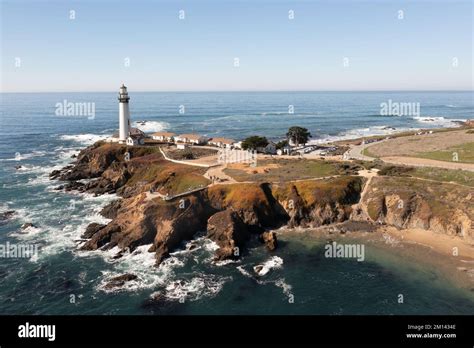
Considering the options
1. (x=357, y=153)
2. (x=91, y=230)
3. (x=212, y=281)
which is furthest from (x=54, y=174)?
(x=357, y=153)

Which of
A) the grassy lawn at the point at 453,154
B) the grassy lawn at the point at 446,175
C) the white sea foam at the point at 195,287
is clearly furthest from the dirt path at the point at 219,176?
the grassy lawn at the point at 453,154

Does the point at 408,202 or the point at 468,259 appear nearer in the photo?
the point at 468,259

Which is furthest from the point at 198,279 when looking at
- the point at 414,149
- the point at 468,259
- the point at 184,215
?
the point at 414,149

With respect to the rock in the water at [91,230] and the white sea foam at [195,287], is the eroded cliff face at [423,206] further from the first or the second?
the rock in the water at [91,230]

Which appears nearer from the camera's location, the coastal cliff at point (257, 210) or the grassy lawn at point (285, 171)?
the coastal cliff at point (257, 210)

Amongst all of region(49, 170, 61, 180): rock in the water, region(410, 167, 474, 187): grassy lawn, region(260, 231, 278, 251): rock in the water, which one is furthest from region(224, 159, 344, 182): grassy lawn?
region(49, 170, 61, 180): rock in the water

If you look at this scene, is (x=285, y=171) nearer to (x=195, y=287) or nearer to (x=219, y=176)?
(x=219, y=176)

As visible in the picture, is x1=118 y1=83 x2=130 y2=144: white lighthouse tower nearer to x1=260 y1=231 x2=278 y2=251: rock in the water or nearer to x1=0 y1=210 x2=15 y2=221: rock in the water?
x1=0 y1=210 x2=15 y2=221: rock in the water
